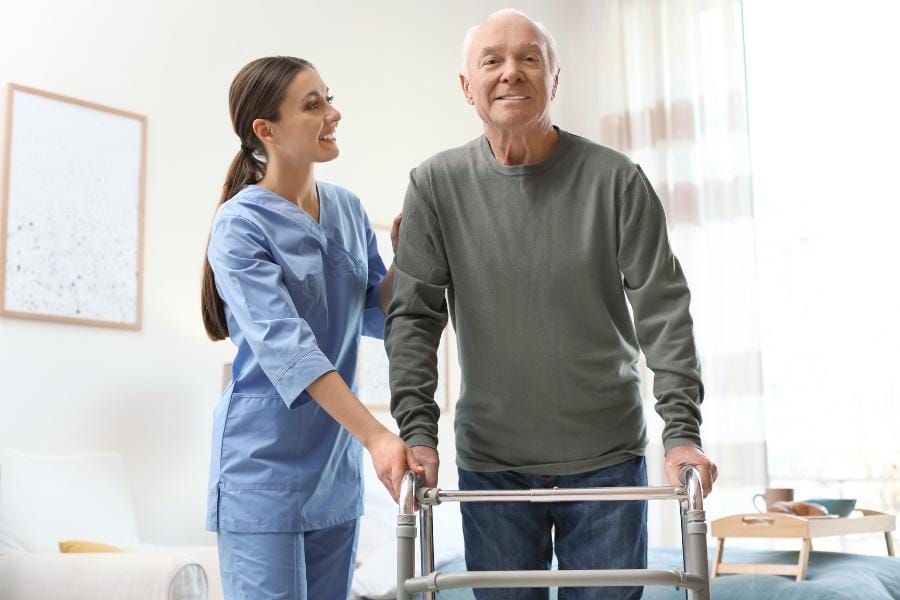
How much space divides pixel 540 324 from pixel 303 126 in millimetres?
575

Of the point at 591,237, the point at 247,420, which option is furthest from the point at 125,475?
the point at 591,237

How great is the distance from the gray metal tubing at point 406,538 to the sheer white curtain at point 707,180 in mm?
4028

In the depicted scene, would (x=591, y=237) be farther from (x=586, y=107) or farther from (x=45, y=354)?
(x=586, y=107)

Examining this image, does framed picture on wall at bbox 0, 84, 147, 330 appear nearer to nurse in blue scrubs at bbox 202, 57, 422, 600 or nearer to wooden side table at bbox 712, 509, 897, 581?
nurse in blue scrubs at bbox 202, 57, 422, 600

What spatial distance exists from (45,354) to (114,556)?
1.28 m

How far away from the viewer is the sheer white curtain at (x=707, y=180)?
5.27 m

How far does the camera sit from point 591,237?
5.66 feet

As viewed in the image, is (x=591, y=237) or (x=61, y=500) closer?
(x=591, y=237)

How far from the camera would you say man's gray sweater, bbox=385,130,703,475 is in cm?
171

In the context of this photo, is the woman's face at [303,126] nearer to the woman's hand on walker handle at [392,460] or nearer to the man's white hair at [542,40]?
the man's white hair at [542,40]

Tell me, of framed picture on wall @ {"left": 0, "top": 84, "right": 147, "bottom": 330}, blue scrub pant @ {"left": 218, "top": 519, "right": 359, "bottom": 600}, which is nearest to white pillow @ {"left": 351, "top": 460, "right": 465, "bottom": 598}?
framed picture on wall @ {"left": 0, "top": 84, "right": 147, "bottom": 330}

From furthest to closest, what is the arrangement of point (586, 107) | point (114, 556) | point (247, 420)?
1. point (586, 107)
2. point (114, 556)
3. point (247, 420)

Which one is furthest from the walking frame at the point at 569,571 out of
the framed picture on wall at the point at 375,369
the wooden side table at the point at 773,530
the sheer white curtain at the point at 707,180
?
the sheer white curtain at the point at 707,180

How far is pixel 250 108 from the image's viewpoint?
77.1 inches
